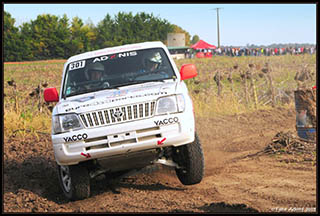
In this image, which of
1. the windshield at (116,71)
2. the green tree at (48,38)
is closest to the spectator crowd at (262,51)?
the green tree at (48,38)

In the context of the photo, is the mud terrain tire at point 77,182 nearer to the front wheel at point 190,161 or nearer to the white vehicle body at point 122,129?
the white vehicle body at point 122,129

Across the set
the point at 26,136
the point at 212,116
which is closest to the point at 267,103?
the point at 212,116

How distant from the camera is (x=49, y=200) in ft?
21.0

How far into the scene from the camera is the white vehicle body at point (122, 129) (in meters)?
5.54

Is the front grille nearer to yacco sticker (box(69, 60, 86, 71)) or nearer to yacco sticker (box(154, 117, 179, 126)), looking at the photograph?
yacco sticker (box(154, 117, 179, 126))

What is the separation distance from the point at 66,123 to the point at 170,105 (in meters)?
1.30

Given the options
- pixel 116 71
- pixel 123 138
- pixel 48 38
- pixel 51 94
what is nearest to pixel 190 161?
pixel 123 138

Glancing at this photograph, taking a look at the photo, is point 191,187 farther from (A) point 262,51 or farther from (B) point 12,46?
(B) point 12,46

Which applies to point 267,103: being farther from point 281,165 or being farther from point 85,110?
point 85,110

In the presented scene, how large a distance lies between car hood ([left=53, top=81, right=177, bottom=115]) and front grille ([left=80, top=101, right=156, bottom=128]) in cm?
6

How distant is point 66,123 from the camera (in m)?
5.70

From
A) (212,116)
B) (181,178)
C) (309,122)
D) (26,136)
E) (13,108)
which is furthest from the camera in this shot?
(212,116)

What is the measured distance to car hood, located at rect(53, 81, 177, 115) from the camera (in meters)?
5.69

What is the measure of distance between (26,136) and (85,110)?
5639mm
